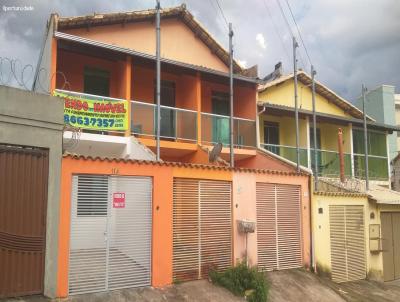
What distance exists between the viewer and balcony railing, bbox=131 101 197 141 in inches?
559

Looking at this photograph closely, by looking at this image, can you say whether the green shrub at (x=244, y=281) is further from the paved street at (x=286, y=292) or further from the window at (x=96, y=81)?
the window at (x=96, y=81)

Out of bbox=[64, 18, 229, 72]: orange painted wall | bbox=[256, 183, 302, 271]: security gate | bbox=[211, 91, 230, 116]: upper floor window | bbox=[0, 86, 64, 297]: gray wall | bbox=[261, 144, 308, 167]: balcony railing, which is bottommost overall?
bbox=[256, 183, 302, 271]: security gate

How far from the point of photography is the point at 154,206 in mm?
10430

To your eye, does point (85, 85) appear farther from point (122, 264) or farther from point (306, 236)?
point (306, 236)

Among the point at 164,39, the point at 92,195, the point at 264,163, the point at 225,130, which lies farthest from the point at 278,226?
the point at 164,39

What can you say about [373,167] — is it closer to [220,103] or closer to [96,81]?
[220,103]

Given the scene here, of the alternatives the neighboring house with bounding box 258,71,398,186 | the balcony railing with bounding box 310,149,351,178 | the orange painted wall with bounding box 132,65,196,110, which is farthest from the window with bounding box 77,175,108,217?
the balcony railing with bounding box 310,149,351,178

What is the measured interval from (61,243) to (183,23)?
37.6 feet

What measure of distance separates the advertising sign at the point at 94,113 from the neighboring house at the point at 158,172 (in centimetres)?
3

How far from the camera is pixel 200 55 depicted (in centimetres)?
1783

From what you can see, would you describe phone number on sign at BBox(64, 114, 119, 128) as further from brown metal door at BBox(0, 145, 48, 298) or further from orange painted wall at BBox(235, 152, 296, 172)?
orange painted wall at BBox(235, 152, 296, 172)

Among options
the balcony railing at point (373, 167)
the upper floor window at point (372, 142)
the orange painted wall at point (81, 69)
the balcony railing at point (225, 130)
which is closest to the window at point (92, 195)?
the orange painted wall at point (81, 69)

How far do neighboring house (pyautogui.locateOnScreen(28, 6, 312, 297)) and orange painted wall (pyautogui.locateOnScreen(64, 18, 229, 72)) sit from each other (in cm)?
4

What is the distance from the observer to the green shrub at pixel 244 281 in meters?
10.7
